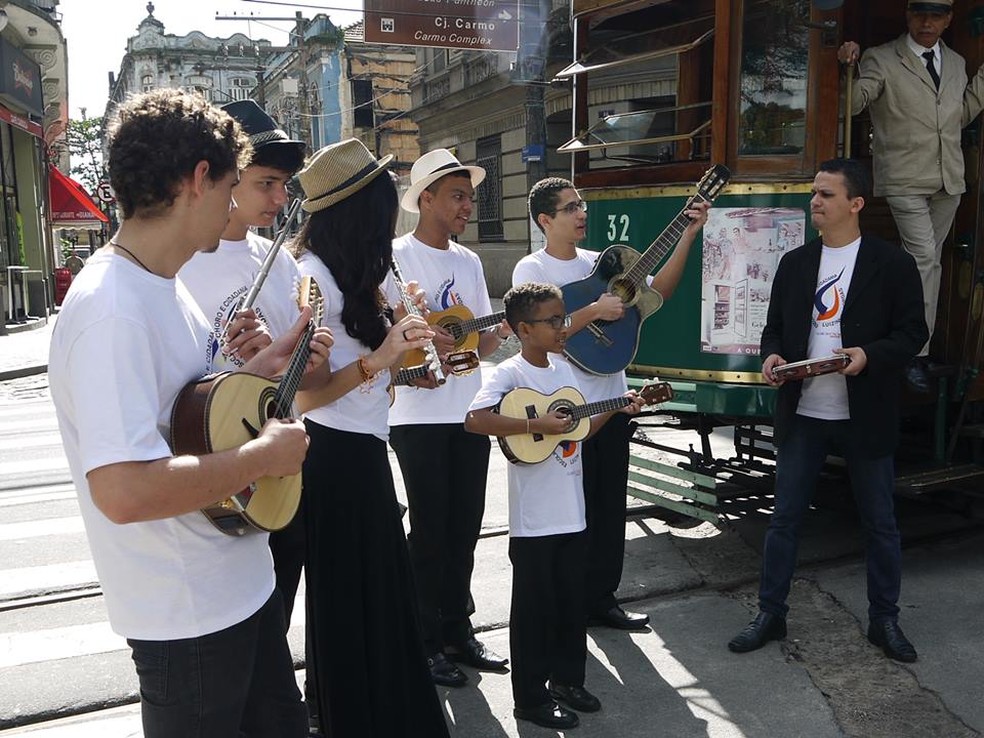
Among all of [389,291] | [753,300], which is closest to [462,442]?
[389,291]

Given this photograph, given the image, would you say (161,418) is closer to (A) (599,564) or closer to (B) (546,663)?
(B) (546,663)

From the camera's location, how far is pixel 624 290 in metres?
4.55

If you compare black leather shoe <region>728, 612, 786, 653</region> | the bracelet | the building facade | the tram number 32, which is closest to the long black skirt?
the bracelet

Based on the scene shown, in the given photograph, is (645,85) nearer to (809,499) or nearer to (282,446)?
(809,499)

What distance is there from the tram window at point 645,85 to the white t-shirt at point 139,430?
3.87 metres

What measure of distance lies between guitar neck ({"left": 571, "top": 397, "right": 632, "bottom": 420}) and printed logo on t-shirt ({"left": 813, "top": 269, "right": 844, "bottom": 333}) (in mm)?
1166

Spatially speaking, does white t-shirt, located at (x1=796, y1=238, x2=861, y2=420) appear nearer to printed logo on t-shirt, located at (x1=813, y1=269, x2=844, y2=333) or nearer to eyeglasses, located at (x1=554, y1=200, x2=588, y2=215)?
printed logo on t-shirt, located at (x1=813, y1=269, x2=844, y2=333)

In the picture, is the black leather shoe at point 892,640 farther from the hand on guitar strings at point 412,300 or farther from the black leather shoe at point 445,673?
the hand on guitar strings at point 412,300

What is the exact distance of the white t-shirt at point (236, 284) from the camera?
10.1 feet

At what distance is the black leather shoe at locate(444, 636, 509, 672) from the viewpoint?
13.5 ft

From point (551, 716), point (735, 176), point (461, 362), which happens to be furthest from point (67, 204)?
point (551, 716)

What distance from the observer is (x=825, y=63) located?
16.0ft

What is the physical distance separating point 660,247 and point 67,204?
2735 centimetres

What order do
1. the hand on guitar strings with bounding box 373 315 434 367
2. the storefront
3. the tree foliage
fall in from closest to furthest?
1. the hand on guitar strings with bounding box 373 315 434 367
2. the storefront
3. the tree foliage
